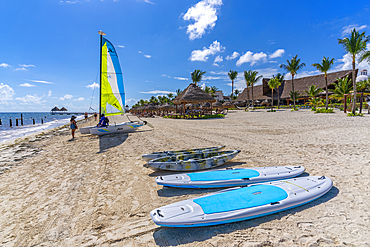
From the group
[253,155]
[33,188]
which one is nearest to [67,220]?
[33,188]

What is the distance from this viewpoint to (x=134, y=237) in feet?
7.59

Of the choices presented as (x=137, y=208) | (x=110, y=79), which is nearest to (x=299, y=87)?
(x=110, y=79)

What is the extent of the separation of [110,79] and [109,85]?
37 cm

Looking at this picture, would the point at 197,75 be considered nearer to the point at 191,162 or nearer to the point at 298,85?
the point at 298,85

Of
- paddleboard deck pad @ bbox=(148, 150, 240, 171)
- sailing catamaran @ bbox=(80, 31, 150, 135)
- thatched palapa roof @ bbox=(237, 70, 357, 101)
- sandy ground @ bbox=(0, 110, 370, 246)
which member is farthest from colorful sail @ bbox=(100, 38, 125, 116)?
thatched palapa roof @ bbox=(237, 70, 357, 101)

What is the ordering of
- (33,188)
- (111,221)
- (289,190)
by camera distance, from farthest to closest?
(33,188)
(289,190)
(111,221)

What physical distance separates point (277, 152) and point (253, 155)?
992 millimetres

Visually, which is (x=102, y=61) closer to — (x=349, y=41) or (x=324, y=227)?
(x=324, y=227)

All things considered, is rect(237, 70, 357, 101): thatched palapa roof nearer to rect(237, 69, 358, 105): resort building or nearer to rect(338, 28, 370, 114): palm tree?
rect(237, 69, 358, 105): resort building

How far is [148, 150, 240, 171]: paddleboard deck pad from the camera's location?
430cm

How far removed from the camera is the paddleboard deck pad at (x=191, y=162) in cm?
430

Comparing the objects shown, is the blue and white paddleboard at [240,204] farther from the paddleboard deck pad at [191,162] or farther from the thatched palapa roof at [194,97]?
the thatched palapa roof at [194,97]

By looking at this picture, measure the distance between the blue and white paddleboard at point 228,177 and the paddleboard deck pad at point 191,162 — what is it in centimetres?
54

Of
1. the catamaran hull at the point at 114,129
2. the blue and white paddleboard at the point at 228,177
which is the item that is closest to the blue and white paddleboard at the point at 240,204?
the blue and white paddleboard at the point at 228,177
